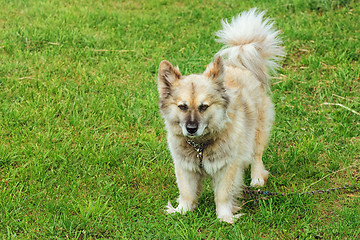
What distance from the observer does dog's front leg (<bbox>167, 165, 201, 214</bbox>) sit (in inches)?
164

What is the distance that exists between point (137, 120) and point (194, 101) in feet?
6.79

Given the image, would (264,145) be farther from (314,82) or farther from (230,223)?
(314,82)

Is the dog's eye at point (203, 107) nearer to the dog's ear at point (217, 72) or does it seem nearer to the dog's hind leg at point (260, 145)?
the dog's ear at point (217, 72)

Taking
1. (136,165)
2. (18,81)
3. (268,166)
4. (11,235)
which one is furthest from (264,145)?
(18,81)

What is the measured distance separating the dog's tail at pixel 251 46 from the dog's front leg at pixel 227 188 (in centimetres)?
120

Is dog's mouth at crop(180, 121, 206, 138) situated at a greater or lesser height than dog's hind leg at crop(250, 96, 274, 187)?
greater

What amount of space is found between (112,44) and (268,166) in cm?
372

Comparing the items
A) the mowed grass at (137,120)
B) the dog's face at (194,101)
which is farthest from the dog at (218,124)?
the mowed grass at (137,120)

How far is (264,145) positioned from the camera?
15.9 feet

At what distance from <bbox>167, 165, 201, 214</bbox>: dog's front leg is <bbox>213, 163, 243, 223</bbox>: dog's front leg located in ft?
0.65

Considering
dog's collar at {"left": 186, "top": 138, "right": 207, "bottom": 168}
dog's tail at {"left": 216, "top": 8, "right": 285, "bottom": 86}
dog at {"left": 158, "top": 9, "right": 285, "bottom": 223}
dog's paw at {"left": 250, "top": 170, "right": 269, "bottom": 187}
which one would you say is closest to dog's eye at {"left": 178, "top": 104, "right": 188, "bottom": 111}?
dog at {"left": 158, "top": 9, "right": 285, "bottom": 223}

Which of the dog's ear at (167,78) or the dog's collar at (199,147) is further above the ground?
the dog's ear at (167,78)

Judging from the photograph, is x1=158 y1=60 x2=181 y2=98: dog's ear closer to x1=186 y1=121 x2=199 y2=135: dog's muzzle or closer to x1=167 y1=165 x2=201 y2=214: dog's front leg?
x1=186 y1=121 x2=199 y2=135: dog's muzzle

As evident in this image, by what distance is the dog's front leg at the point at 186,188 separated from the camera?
4160 mm
